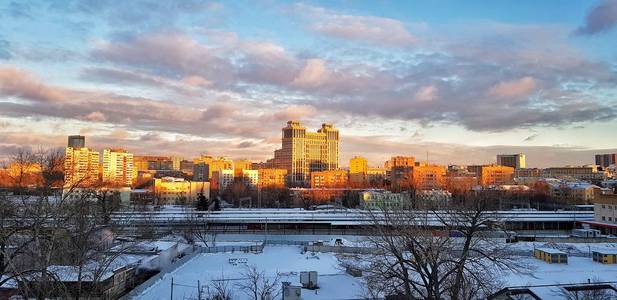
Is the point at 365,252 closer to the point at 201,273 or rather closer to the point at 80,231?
the point at 201,273

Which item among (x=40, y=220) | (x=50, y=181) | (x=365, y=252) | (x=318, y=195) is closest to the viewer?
(x=40, y=220)

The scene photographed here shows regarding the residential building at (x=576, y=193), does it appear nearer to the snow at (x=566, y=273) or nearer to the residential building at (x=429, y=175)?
the residential building at (x=429, y=175)

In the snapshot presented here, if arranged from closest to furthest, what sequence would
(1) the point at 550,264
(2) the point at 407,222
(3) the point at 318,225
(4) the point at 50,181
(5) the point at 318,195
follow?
(2) the point at 407,222 < (4) the point at 50,181 < (1) the point at 550,264 < (3) the point at 318,225 < (5) the point at 318,195

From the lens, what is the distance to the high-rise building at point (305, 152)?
158 metres

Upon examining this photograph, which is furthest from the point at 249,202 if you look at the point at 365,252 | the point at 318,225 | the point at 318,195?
the point at 365,252

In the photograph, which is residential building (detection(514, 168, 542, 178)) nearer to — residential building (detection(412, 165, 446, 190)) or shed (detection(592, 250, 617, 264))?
residential building (detection(412, 165, 446, 190))

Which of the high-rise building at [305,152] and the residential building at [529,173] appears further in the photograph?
the residential building at [529,173]

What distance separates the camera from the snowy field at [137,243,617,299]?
17906 mm

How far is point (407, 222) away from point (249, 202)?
241 ft

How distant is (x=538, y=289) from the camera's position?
14.4 metres

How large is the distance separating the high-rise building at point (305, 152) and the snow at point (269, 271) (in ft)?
408

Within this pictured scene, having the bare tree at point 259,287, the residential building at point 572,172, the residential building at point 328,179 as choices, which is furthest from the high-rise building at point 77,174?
the residential building at point 572,172

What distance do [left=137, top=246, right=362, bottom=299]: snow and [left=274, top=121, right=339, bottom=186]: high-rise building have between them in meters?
124

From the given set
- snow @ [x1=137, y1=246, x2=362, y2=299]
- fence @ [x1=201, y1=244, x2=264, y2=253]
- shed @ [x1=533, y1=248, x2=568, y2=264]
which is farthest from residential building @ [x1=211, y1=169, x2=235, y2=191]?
shed @ [x1=533, y1=248, x2=568, y2=264]
